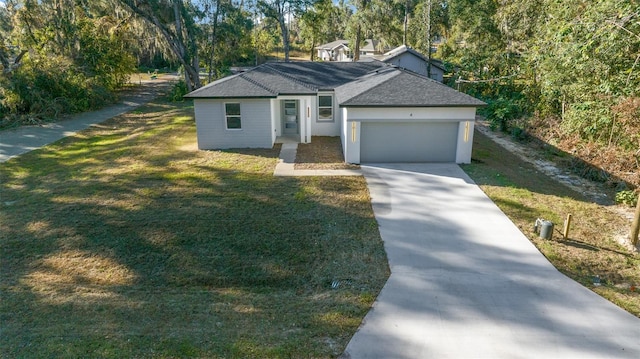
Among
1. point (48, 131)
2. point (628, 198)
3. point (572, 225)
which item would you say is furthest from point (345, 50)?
point (572, 225)

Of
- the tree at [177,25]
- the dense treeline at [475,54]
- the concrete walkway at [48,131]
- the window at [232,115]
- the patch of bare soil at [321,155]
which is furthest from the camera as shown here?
the tree at [177,25]

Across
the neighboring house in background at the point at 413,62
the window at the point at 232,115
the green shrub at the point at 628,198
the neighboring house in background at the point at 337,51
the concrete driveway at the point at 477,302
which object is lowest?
the concrete driveway at the point at 477,302

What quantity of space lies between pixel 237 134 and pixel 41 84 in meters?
15.4

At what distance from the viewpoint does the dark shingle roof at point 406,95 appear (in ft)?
42.9

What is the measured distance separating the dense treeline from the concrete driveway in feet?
21.0

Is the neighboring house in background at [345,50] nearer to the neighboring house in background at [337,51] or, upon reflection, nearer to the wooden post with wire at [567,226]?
the neighboring house in background at [337,51]

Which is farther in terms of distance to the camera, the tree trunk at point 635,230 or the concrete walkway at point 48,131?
the concrete walkway at point 48,131

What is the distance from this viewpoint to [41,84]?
908 inches

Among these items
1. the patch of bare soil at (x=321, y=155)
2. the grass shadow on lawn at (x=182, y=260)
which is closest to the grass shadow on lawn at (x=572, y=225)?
the grass shadow on lawn at (x=182, y=260)

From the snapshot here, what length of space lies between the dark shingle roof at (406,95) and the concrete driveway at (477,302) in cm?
441

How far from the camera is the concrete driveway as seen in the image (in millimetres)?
5512

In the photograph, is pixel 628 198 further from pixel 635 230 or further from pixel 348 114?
pixel 348 114

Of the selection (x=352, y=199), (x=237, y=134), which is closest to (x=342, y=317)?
(x=352, y=199)

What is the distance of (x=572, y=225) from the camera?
376 inches
